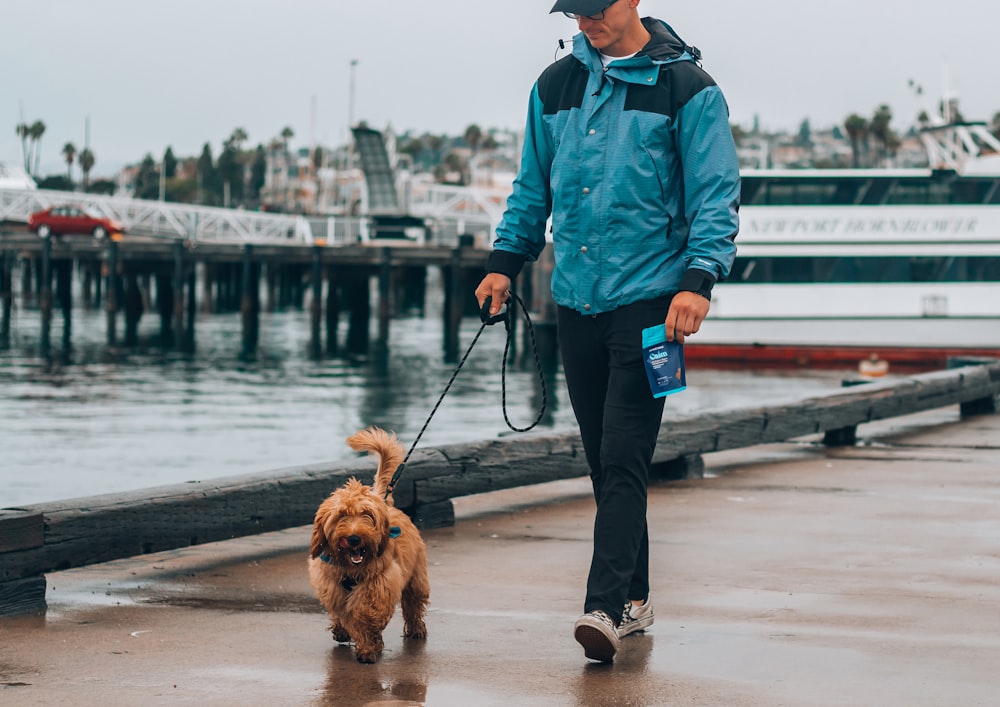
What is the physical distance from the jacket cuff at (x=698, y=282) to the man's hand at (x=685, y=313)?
0.01 meters

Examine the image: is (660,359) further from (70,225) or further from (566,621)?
(70,225)

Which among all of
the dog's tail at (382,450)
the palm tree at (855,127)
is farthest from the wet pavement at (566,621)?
the palm tree at (855,127)

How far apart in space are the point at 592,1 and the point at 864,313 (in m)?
30.6

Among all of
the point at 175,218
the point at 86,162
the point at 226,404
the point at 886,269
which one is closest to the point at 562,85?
the point at 226,404

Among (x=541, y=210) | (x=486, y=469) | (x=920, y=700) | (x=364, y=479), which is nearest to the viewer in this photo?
(x=920, y=700)

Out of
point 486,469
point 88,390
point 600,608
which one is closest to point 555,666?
point 600,608

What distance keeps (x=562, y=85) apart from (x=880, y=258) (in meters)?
30.0

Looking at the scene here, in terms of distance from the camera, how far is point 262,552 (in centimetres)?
654

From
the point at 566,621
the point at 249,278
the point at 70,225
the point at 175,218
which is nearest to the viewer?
the point at 566,621

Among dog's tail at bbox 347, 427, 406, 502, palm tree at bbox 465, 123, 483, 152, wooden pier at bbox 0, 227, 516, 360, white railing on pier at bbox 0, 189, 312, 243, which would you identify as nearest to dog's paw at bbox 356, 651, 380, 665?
dog's tail at bbox 347, 427, 406, 502

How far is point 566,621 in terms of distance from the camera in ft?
16.4

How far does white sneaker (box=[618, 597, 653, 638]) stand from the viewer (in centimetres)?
460

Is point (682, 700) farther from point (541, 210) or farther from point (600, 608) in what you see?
point (541, 210)

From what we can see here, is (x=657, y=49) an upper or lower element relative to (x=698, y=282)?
upper
